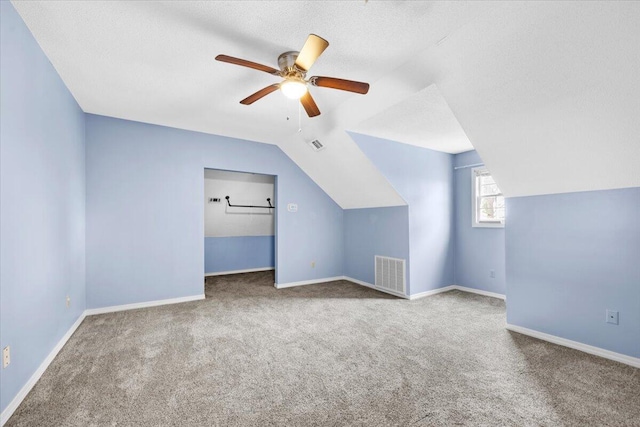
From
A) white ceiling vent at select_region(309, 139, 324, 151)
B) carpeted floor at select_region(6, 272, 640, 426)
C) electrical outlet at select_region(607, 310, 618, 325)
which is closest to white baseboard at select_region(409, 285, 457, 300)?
carpeted floor at select_region(6, 272, 640, 426)

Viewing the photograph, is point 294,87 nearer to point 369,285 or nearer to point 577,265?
point 577,265

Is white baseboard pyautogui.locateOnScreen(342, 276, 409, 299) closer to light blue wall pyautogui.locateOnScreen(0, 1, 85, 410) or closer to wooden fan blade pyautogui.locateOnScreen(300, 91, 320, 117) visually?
wooden fan blade pyautogui.locateOnScreen(300, 91, 320, 117)

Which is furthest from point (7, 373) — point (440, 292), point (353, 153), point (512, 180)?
point (440, 292)

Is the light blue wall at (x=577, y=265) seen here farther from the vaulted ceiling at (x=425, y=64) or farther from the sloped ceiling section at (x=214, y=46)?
the sloped ceiling section at (x=214, y=46)

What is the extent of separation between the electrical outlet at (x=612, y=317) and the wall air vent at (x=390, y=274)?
2299 mm

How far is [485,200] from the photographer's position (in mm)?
4652

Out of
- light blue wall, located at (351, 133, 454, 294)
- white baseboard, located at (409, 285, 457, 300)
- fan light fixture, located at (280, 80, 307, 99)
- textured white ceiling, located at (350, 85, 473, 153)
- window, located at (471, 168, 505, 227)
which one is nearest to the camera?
fan light fixture, located at (280, 80, 307, 99)

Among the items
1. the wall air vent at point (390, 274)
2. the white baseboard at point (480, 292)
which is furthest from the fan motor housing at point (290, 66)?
the white baseboard at point (480, 292)

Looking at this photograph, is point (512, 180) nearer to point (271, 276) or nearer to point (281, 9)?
point (281, 9)

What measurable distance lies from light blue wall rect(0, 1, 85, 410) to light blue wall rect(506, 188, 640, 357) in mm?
4323

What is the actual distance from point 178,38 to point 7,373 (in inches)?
99.0

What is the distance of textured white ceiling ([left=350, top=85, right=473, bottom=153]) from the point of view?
296cm

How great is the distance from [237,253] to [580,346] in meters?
5.98

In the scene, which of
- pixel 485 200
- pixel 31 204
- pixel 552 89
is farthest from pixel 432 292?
pixel 31 204
